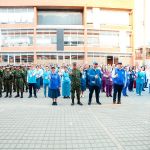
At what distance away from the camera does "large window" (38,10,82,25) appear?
56.7 meters

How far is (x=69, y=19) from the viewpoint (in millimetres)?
57125

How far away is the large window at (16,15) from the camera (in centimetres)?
5691

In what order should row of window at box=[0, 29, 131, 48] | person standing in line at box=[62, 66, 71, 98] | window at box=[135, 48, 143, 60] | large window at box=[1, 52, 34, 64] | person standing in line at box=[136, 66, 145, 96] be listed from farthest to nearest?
1. window at box=[135, 48, 143, 60]
2. large window at box=[1, 52, 34, 64]
3. row of window at box=[0, 29, 131, 48]
4. person standing in line at box=[136, 66, 145, 96]
5. person standing in line at box=[62, 66, 71, 98]

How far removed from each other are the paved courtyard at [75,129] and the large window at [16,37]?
42.2 meters

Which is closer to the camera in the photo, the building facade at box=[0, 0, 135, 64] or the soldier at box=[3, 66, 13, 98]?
the soldier at box=[3, 66, 13, 98]

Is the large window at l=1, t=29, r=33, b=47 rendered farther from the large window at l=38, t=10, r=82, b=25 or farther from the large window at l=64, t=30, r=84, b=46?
the large window at l=64, t=30, r=84, b=46

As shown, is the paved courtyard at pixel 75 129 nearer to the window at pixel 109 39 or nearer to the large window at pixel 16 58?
the large window at pixel 16 58

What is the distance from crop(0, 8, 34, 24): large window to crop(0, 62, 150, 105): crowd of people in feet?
98.6

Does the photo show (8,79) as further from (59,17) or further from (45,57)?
(59,17)

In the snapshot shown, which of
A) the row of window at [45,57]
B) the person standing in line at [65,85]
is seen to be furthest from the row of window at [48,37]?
the person standing in line at [65,85]

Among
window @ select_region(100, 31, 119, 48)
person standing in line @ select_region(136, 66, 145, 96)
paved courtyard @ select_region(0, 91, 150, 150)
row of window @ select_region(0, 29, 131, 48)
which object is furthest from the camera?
window @ select_region(100, 31, 119, 48)

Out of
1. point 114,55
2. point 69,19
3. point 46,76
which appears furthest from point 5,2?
point 46,76

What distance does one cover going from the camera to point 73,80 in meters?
17.5

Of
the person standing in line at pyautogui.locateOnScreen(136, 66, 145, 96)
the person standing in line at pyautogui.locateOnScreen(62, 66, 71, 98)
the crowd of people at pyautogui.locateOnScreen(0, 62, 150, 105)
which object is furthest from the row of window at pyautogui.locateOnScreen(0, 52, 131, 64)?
the person standing in line at pyautogui.locateOnScreen(62, 66, 71, 98)
